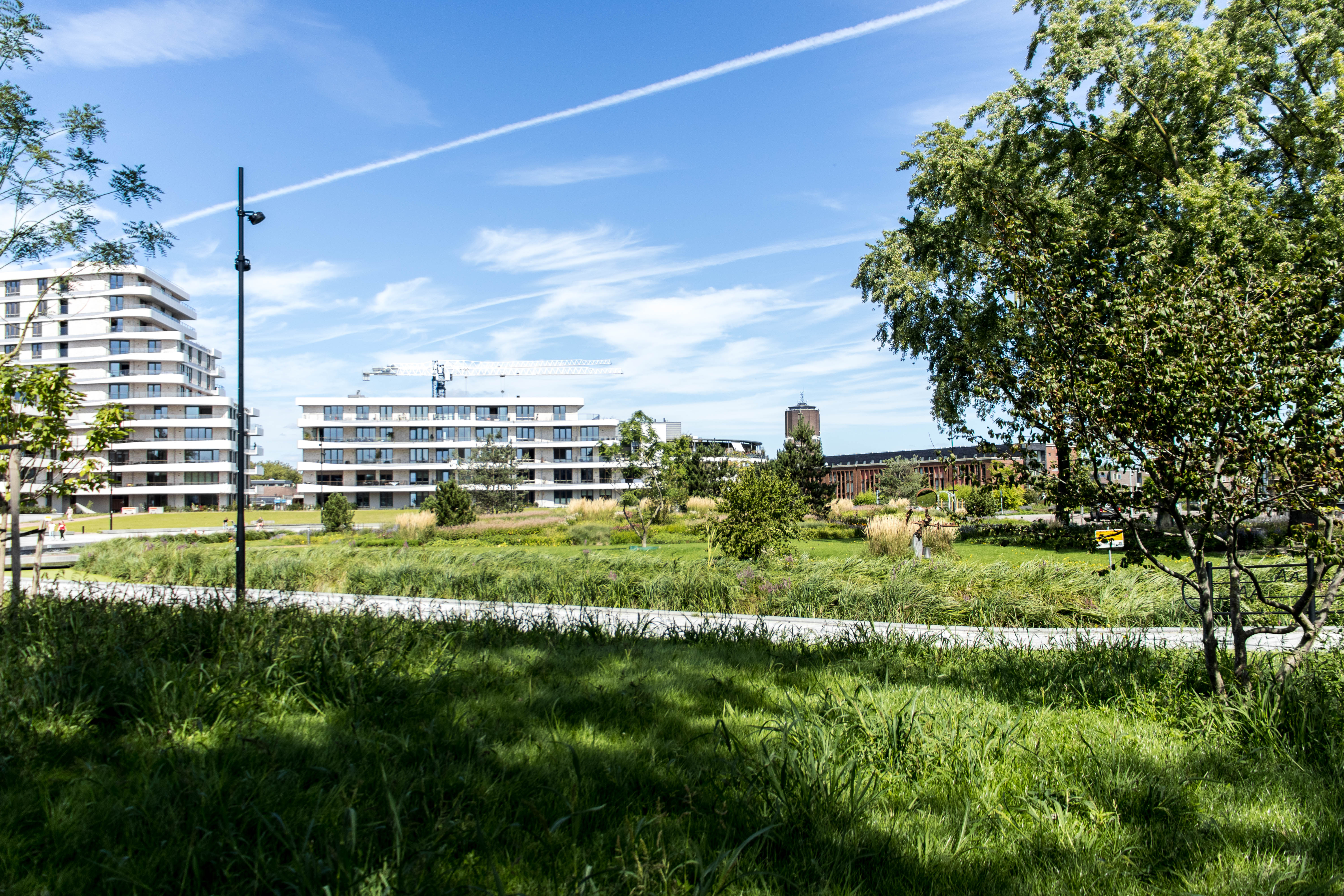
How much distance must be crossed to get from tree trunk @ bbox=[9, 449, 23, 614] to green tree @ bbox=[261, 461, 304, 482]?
Answer: 487 ft

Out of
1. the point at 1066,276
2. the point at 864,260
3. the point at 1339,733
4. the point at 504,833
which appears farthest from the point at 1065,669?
the point at 864,260

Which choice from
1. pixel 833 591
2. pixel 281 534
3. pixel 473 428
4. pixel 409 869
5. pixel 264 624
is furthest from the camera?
pixel 473 428

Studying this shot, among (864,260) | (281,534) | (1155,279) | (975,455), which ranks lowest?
(281,534)

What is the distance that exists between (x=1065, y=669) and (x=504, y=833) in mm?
4492

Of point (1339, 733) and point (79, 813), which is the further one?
point (1339, 733)

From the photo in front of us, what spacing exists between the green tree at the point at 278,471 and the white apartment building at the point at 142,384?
2672 inches

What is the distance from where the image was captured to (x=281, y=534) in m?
37.2

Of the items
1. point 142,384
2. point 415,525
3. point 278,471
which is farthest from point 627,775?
point 278,471

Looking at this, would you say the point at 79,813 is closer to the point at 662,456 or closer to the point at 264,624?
the point at 264,624

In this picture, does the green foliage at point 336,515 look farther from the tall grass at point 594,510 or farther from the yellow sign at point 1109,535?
the yellow sign at point 1109,535

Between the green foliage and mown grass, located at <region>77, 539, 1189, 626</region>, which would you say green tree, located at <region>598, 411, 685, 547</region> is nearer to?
the green foliage

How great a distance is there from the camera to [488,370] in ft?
467

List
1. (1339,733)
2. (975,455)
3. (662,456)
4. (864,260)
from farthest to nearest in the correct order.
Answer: (662,456) → (864,260) → (975,455) → (1339,733)

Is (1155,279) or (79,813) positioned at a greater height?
(1155,279)
